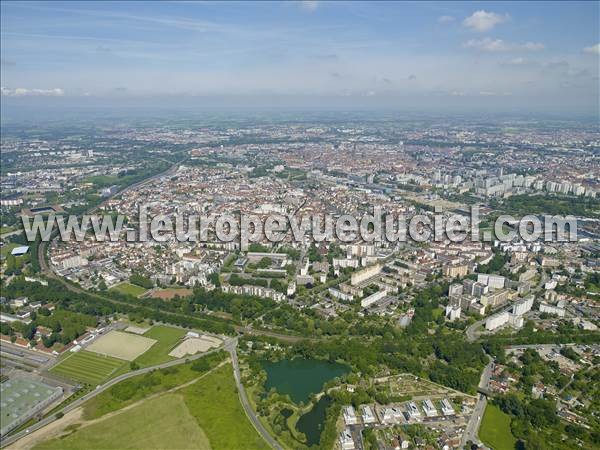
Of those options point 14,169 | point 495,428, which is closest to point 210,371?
point 495,428

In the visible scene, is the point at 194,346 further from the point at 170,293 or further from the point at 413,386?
the point at 413,386

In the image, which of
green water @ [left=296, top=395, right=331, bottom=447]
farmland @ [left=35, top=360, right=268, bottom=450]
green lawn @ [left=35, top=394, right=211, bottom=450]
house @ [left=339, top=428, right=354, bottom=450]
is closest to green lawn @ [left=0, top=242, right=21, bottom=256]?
farmland @ [left=35, top=360, right=268, bottom=450]

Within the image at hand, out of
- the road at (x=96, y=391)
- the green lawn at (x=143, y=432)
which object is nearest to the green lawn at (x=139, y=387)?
the road at (x=96, y=391)

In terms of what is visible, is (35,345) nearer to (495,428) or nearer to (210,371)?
(210,371)

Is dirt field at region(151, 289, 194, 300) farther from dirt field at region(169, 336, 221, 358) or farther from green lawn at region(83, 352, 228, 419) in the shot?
green lawn at region(83, 352, 228, 419)

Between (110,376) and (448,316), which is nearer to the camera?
(110,376)

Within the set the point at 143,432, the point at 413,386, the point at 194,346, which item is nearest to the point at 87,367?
the point at 194,346
